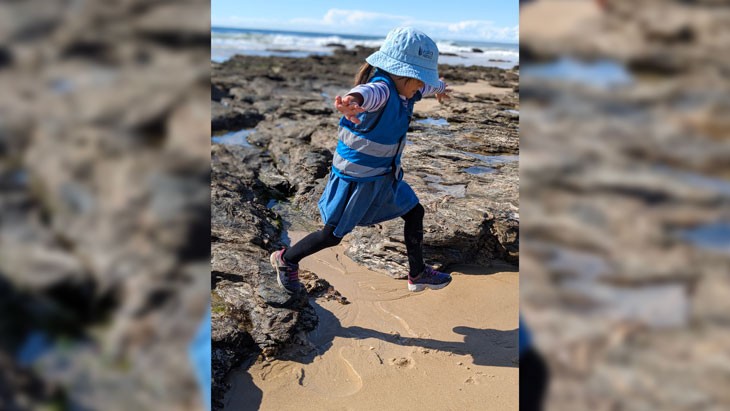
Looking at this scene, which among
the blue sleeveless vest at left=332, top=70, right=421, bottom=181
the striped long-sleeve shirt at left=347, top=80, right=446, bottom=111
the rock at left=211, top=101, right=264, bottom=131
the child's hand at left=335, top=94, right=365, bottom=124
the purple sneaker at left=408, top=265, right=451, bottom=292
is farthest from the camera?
the rock at left=211, top=101, right=264, bottom=131

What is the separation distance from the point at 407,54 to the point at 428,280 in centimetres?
123

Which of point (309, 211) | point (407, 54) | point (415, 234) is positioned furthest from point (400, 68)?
point (309, 211)

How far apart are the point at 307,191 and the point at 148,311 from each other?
4.41m

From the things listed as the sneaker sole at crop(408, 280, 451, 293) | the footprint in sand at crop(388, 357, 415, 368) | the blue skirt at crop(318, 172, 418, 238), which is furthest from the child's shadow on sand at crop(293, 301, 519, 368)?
the blue skirt at crop(318, 172, 418, 238)

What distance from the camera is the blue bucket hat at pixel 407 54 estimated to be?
256 centimetres

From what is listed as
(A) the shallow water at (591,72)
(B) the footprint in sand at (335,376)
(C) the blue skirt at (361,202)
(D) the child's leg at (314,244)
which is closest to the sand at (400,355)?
(B) the footprint in sand at (335,376)

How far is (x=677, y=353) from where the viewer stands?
3.35 ft

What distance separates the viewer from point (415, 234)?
305 centimetres

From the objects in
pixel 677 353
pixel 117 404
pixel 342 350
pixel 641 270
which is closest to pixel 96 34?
pixel 117 404

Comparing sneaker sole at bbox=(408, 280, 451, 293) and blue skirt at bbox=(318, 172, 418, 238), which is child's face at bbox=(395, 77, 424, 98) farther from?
sneaker sole at bbox=(408, 280, 451, 293)

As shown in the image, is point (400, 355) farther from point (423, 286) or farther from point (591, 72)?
point (591, 72)

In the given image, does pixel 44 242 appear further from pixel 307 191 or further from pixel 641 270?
pixel 307 191

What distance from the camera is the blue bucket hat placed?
2.56 metres

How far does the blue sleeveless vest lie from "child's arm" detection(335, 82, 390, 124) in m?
0.06
